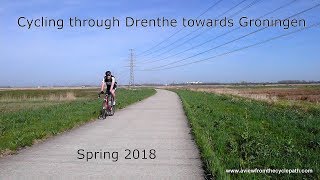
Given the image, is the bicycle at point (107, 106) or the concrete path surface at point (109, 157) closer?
the concrete path surface at point (109, 157)

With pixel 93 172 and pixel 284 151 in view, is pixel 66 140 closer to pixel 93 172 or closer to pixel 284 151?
pixel 93 172

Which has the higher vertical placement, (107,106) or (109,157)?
(107,106)

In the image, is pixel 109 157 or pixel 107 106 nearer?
pixel 109 157

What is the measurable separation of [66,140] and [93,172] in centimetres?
377

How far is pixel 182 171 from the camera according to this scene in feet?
21.7

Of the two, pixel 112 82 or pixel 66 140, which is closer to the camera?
pixel 66 140

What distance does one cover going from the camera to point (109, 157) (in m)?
7.84

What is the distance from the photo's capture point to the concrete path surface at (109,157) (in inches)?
253

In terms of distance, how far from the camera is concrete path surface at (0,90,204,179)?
6.41m

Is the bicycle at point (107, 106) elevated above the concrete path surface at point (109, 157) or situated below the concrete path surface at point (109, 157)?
above

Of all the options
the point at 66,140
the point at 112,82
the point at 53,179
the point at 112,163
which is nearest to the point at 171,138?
the point at 66,140

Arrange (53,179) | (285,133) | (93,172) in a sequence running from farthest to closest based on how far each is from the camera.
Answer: (285,133) → (93,172) → (53,179)

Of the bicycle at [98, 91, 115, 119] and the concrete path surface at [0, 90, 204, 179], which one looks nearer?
the concrete path surface at [0, 90, 204, 179]

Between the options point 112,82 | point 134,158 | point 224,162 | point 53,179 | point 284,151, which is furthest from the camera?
point 112,82
